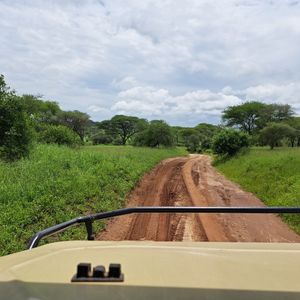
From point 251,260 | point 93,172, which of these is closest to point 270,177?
point 93,172

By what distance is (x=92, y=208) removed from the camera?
9.12m

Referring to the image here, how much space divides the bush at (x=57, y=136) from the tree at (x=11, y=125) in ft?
42.6

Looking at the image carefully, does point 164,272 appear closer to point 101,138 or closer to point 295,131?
point 295,131

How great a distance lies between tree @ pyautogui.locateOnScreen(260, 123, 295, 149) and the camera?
42.8 meters

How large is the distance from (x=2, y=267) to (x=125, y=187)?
434 inches

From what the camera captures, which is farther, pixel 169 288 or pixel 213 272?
pixel 213 272

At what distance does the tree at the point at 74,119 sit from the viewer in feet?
220

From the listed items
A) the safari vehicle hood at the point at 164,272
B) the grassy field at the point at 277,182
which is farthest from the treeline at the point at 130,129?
the safari vehicle hood at the point at 164,272

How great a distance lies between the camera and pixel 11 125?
1264 centimetres

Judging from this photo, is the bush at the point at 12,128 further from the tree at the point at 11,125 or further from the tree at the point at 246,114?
the tree at the point at 246,114

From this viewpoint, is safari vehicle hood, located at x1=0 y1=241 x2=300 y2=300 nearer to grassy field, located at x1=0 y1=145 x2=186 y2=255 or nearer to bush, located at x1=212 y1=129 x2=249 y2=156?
grassy field, located at x1=0 y1=145 x2=186 y2=255

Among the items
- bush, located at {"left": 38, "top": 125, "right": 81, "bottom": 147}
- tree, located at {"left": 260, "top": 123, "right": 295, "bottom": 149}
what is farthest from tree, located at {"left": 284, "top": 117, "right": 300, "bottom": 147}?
bush, located at {"left": 38, "top": 125, "right": 81, "bottom": 147}

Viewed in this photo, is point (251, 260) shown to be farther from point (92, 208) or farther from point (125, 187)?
point (125, 187)

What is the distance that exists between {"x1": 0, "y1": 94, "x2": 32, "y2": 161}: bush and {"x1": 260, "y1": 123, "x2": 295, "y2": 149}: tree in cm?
3407
